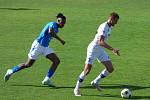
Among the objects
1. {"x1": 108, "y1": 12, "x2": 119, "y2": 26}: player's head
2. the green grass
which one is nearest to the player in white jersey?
{"x1": 108, "y1": 12, "x2": 119, "y2": 26}: player's head

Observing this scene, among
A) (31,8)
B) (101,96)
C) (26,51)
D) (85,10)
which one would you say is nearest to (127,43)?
(26,51)

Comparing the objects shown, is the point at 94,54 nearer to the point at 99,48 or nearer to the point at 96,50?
the point at 96,50

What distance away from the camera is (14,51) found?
2269 centimetres

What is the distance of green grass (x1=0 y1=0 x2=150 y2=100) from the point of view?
15258mm

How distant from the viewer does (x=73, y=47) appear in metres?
24.1

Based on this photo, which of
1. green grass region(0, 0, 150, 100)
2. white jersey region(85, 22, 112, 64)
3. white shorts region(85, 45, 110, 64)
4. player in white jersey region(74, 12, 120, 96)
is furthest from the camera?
green grass region(0, 0, 150, 100)

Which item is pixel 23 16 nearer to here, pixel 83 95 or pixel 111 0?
pixel 111 0

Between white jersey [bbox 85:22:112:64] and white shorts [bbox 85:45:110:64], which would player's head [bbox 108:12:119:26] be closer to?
white jersey [bbox 85:22:112:64]

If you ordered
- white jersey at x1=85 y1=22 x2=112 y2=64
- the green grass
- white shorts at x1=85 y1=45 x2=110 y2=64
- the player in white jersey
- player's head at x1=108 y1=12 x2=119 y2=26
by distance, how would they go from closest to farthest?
1. player's head at x1=108 y1=12 x2=119 y2=26
2. the player in white jersey
3. white jersey at x1=85 y1=22 x2=112 y2=64
4. white shorts at x1=85 y1=45 x2=110 y2=64
5. the green grass

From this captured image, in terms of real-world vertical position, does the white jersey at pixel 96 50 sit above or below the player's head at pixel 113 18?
below

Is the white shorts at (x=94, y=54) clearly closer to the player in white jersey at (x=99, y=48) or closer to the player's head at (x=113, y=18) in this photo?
the player in white jersey at (x=99, y=48)

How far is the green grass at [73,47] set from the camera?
50.1 ft

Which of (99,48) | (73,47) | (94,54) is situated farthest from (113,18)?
(73,47)

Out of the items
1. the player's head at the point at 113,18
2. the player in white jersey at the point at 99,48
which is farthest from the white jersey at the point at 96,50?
the player's head at the point at 113,18
